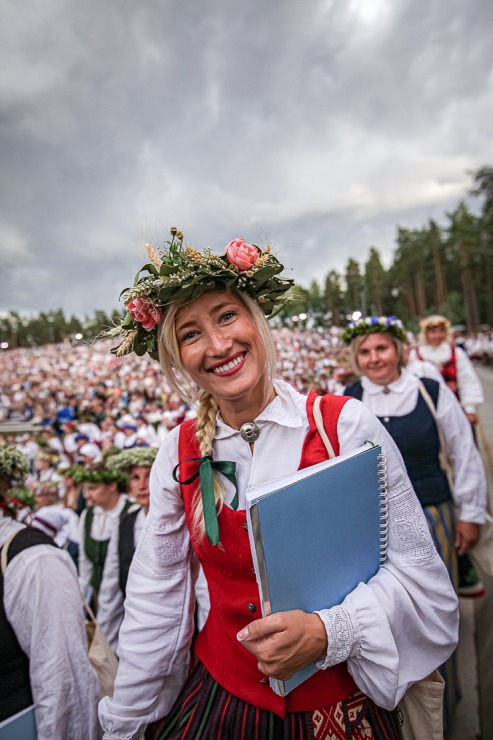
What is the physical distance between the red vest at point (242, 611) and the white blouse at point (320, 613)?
2.1 inches

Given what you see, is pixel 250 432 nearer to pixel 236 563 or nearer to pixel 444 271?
pixel 236 563

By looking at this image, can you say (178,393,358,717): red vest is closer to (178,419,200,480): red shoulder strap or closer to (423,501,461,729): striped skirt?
(178,419,200,480): red shoulder strap

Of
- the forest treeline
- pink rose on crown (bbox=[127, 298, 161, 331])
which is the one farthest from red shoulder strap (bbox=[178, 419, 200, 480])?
the forest treeline

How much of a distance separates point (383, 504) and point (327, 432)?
0.88 feet

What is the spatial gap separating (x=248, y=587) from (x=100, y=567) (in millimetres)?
2673

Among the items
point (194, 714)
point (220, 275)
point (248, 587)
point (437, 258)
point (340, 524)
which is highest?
point (437, 258)

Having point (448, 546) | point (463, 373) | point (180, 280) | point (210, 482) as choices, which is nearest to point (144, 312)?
point (180, 280)

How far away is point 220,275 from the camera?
134 cm

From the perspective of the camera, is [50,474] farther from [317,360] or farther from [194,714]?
[194,714]

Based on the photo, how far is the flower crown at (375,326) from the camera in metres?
2.91

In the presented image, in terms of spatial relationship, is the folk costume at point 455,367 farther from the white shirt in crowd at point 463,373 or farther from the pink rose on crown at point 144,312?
the pink rose on crown at point 144,312

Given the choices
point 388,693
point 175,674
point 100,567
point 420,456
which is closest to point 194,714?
point 175,674

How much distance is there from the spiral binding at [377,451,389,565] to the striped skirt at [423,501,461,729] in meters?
1.46

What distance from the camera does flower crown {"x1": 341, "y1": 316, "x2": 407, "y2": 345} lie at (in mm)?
2908
